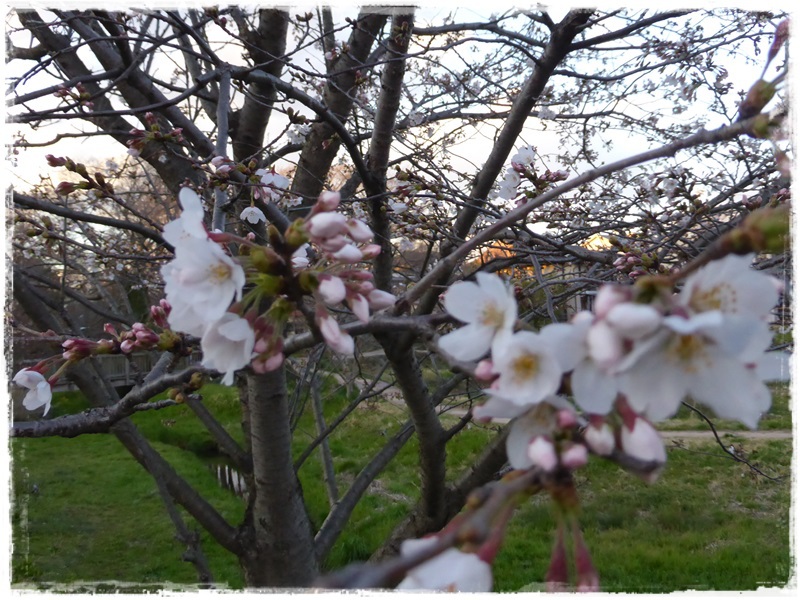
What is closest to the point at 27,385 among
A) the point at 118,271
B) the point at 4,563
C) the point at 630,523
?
the point at 4,563

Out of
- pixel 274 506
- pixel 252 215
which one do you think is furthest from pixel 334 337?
pixel 274 506

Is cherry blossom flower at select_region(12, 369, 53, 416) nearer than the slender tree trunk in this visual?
Yes

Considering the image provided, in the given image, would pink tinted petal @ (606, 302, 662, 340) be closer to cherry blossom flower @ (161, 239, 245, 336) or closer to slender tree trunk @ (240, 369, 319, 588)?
cherry blossom flower @ (161, 239, 245, 336)

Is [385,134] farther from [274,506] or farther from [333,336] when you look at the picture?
[333,336]

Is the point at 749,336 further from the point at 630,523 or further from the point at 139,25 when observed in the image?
the point at 630,523

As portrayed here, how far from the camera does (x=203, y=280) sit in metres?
0.73

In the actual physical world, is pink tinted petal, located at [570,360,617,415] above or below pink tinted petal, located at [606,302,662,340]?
below

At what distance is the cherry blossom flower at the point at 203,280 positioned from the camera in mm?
720

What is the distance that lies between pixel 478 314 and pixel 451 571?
306 millimetres

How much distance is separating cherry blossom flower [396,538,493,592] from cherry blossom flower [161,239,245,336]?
404 mm

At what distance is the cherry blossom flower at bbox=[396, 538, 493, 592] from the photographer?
1.70 feet

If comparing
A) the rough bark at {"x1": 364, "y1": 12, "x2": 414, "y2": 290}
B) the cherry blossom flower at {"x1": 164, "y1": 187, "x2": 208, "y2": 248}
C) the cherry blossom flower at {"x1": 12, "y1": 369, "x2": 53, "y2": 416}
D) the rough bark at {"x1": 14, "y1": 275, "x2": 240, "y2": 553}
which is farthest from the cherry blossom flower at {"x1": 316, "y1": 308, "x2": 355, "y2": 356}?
the rough bark at {"x1": 14, "y1": 275, "x2": 240, "y2": 553}

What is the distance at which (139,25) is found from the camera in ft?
13.1

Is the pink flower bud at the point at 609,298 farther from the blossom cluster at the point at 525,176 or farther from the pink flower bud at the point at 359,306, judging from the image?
the blossom cluster at the point at 525,176
